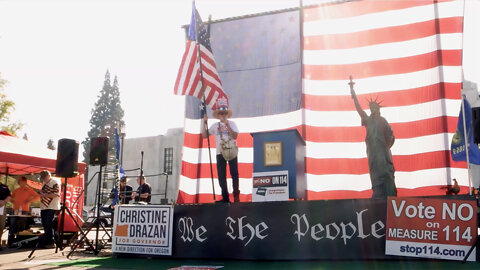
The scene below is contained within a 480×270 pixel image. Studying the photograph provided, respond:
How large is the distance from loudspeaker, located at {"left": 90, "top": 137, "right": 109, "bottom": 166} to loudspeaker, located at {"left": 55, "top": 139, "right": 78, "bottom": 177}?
0.34 meters

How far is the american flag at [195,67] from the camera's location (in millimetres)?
8312

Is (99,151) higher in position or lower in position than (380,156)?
higher

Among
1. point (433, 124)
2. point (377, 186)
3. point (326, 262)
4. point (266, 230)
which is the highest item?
point (433, 124)

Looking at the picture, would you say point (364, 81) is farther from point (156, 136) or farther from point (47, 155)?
point (156, 136)

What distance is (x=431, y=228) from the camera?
17.4ft

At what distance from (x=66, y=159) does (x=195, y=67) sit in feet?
10.4

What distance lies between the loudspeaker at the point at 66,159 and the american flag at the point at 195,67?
2.39 m

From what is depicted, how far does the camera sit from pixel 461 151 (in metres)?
8.60

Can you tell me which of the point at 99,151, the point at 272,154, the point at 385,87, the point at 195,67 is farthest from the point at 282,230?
the point at 385,87

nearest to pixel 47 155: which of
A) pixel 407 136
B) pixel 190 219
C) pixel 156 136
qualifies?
pixel 190 219

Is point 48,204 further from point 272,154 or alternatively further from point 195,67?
point 272,154

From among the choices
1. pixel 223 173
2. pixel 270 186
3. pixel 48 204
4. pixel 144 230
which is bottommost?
pixel 144 230

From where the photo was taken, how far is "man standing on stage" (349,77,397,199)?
646cm

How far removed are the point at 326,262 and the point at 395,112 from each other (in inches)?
210
